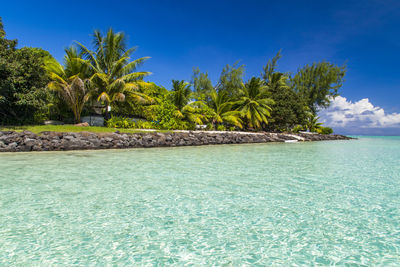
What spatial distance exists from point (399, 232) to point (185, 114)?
15.8 metres

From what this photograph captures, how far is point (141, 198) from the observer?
3.24m

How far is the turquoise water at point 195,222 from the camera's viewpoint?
1.79 meters

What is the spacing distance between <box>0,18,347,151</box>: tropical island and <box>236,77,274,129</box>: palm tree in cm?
10

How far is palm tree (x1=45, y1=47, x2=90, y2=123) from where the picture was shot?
502 inches

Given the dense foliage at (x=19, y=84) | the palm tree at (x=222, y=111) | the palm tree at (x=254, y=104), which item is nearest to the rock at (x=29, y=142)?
the dense foliage at (x=19, y=84)

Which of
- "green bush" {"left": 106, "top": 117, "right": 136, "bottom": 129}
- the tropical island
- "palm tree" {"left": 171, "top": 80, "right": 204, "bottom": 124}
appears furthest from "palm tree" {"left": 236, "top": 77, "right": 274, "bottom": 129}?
"green bush" {"left": 106, "top": 117, "right": 136, "bottom": 129}

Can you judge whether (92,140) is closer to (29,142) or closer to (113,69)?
(29,142)

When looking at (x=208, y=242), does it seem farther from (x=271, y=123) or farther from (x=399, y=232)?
(x=271, y=123)

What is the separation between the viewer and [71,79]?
13.4 meters

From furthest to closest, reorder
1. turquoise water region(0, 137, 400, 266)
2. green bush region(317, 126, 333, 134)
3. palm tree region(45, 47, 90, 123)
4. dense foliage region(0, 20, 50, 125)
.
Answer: green bush region(317, 126, 333, 134), palm tree region(45, 47, 90, 123), dense foliage region(0, 20, 50, 125), turquoise water region(0, 137, 400, 266)

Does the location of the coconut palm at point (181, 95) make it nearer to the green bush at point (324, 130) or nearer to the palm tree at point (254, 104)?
the palm tree at point (254, 104)

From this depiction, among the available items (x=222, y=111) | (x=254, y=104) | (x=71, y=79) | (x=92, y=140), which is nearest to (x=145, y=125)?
(x=71, y=79)

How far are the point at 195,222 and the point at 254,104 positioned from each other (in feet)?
67.8

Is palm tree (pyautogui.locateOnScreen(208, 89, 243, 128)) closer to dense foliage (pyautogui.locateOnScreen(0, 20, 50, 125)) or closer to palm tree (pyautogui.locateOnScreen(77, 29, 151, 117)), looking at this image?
palm tree (pyautogui.locateOnScreen(77, 29, 151, 117))
